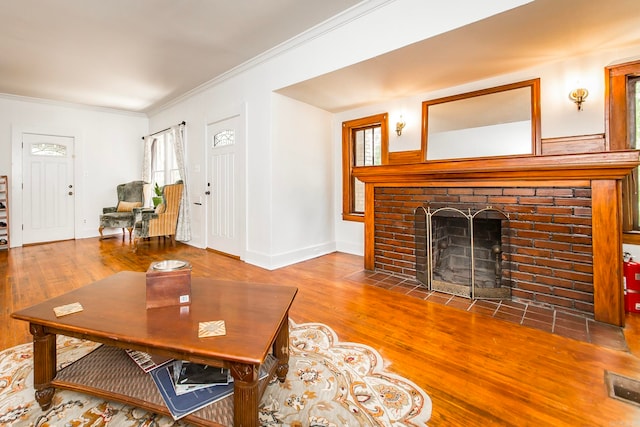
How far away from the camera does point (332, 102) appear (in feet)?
13.4

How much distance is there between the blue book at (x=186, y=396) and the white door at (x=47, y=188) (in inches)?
238

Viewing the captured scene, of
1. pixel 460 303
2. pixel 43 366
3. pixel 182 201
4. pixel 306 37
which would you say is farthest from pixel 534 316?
pixel 182 201

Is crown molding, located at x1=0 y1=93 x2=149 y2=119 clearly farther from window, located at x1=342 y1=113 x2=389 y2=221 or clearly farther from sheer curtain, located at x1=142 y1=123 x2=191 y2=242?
window, located at x1=342 y1=113 x2=389 y2=221

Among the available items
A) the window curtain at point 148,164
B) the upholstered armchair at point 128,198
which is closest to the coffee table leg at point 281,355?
the upholstered armchair at point 128,198

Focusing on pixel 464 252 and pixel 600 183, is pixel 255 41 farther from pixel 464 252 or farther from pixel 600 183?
pixel 600 183

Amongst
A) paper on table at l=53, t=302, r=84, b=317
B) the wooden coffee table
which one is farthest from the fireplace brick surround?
paper on table at l=53, t=302, r=84, b=317

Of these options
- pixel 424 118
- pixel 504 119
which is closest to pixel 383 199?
pixel 424 118

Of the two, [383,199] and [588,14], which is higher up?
[588,14]

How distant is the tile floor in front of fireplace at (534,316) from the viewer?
1969 millimetres

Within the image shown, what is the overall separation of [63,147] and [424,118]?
6.57m

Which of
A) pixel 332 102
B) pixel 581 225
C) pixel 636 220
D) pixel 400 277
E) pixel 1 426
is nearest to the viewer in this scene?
pixel 1 426

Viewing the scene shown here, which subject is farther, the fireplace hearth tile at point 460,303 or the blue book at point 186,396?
the fireplace hearth tile at point 460,303

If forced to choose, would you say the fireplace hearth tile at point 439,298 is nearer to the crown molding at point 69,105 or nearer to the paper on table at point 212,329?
the paper on table at point 212,329

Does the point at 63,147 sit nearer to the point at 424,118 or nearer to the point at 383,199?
the point at 383,199
